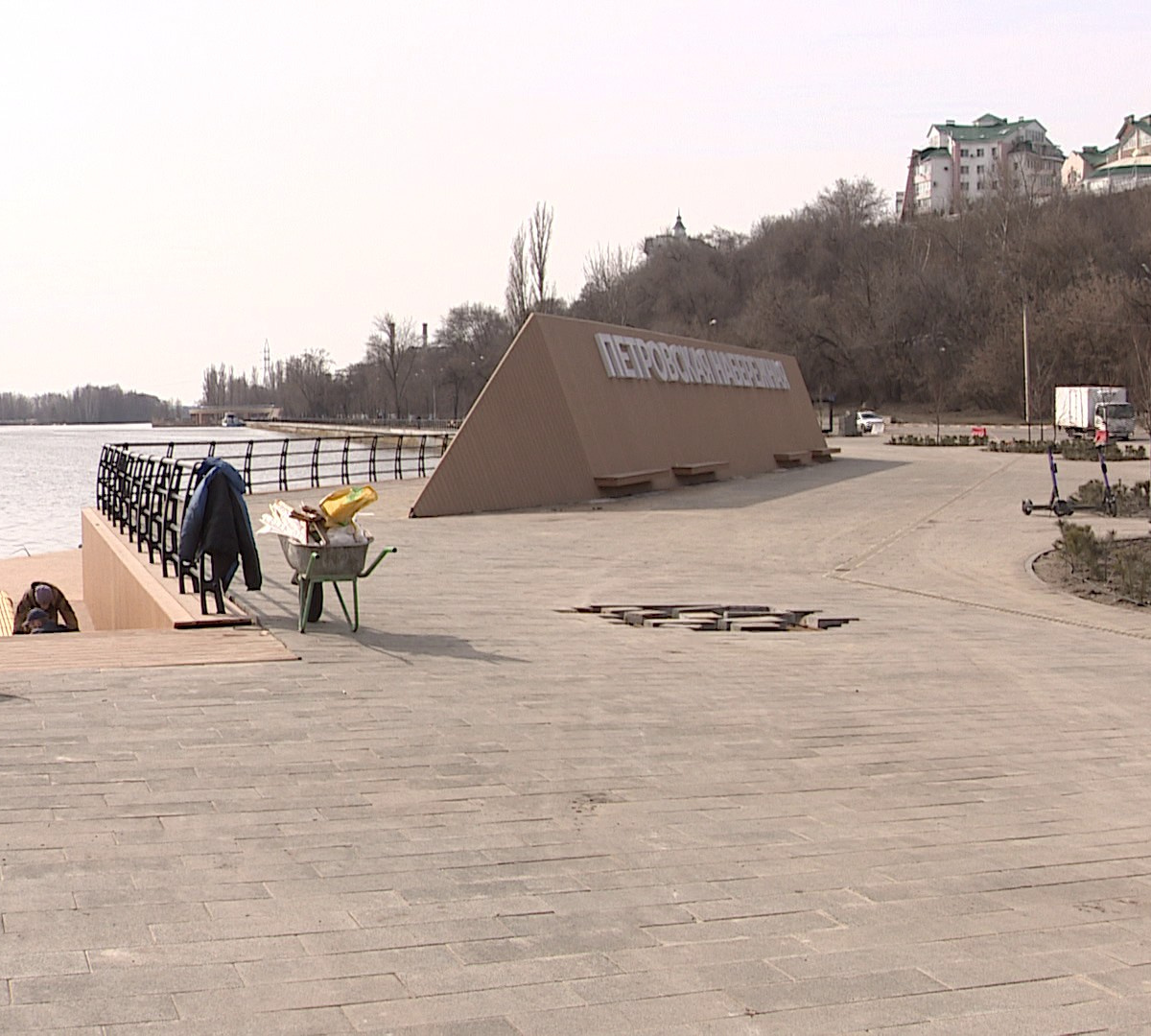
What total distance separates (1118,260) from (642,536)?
90.3m

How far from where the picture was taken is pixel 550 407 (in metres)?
23.2

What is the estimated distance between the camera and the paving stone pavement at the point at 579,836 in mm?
3562

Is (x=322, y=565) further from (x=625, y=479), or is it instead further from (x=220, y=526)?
(x=625, y=479)

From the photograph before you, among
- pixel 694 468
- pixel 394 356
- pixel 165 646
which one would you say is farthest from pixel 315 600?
pixel 394 356

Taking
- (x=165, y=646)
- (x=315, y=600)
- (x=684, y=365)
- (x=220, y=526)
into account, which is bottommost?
(x=165, y=646)

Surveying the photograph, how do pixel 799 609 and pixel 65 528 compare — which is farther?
pixel 65 528

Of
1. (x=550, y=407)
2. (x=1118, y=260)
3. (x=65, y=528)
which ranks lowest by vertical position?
(x=65, y=528)

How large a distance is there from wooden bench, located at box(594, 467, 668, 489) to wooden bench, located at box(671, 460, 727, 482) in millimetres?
1355

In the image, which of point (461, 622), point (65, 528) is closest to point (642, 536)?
point (461, 622)

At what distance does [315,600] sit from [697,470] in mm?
19283

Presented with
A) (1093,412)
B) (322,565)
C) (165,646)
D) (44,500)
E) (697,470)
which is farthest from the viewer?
(1093,412)

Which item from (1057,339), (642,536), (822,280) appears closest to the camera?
(642,536)

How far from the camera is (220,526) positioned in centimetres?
938

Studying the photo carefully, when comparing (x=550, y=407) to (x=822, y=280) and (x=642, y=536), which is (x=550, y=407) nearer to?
(x=642, y=536)
